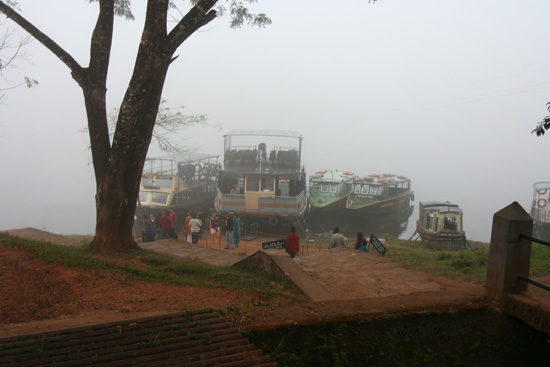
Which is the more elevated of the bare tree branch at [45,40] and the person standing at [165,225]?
the bare tree branch at [45,40]

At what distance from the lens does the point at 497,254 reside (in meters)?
5.05

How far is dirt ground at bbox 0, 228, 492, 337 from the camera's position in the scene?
4.39 m

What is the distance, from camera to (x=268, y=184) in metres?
24.2

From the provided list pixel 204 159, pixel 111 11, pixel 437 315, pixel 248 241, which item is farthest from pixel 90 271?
pixel 204 159

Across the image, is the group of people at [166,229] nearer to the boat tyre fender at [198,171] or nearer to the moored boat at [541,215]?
the boat tyre fender at [198,171]

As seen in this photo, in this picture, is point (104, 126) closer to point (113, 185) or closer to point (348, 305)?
point (113, 185)

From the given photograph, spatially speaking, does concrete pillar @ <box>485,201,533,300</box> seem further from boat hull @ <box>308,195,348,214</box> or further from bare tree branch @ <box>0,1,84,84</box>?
boat hull @ <box>308,195,348,214</box>

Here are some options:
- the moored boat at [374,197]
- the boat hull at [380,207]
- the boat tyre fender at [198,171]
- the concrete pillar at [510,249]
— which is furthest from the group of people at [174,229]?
the moored boat at [374,197]

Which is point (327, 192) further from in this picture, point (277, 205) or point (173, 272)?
point (173, 272)

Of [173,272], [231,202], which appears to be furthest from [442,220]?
[173,272]

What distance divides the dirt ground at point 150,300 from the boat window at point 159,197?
54.0 ft

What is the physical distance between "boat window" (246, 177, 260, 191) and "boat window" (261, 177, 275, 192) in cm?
28

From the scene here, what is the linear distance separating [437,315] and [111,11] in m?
8.07

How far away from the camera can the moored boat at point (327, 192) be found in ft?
98.2
